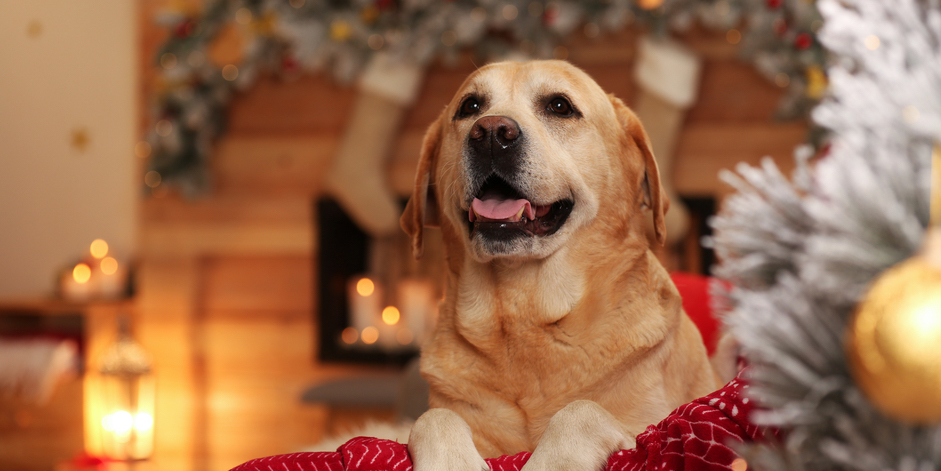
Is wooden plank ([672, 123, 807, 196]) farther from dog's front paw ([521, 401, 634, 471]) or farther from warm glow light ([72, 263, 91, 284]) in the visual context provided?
warm glow light ([72, 263, 91, 284])

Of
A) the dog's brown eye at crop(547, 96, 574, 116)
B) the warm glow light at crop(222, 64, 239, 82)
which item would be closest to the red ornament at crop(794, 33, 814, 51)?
the dog's brown eye at crop(547, 96, 574, 116)

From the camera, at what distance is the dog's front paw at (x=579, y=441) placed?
0.81 meters

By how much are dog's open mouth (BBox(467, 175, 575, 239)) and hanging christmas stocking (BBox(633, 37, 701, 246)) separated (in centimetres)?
191

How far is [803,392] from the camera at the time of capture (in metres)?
0.41

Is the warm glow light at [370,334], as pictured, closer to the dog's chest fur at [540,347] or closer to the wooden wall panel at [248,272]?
the wooden wall panel at [248,272]

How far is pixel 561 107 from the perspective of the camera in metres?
1.28

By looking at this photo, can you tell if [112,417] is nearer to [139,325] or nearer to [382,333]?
[139,325]

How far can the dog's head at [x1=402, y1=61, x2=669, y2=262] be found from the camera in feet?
3.91

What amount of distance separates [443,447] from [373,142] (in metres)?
2.64

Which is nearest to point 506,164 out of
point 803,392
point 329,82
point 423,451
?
point 423,451

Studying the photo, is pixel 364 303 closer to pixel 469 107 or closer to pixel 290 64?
pixel 290 64

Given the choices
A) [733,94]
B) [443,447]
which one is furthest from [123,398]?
[733,94]

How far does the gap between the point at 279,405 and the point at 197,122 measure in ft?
4.82

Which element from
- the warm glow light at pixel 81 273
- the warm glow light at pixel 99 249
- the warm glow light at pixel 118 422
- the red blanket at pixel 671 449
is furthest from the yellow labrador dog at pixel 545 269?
the warm glow light at pixel 99 249
